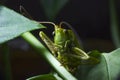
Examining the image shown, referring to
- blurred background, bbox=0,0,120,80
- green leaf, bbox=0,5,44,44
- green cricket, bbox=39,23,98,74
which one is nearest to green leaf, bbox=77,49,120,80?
green cricket, bbox=39,23,98,74

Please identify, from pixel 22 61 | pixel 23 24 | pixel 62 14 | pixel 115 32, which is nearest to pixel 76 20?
pixel 62 14

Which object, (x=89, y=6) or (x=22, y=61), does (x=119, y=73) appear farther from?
(x=89, y=6)

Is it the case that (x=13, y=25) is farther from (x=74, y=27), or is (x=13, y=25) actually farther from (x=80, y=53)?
(x=74, y=27)

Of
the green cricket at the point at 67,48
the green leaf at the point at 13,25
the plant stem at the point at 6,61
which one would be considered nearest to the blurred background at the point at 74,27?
the plant stem at the point at 6,61

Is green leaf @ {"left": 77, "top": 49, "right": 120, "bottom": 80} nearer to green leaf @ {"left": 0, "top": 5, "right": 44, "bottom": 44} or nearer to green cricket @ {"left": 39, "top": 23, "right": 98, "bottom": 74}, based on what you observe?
green cricket @ {"left": 39, "top": 23, "right": 98, "bottom": 74}

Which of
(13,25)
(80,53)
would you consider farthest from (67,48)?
(13,25)

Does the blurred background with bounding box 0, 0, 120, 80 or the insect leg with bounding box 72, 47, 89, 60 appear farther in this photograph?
the blurred background with bounding box 0, 0, 120, 80
